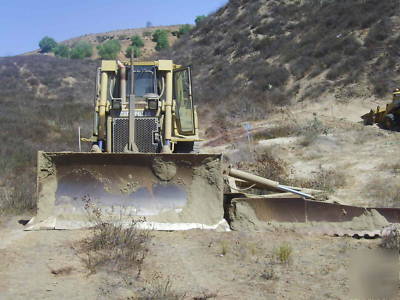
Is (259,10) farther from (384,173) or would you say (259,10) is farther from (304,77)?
(384,173)

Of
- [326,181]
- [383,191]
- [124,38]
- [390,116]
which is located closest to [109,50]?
[124,38]

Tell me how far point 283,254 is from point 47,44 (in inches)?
3510

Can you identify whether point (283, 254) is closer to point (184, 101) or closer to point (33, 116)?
point (184, 101)

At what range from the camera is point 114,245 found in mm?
6840

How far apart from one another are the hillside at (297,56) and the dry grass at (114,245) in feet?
61.8

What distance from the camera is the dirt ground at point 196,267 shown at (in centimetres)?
558

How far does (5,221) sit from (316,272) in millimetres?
4983

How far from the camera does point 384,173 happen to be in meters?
13.9

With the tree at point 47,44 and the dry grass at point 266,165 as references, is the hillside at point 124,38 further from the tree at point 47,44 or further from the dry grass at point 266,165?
the dry grass at point 266,165

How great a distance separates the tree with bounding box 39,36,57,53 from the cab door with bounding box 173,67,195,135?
8311 centimetres

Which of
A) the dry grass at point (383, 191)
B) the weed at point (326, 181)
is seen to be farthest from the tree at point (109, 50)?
the dry grass at point (383, 191)

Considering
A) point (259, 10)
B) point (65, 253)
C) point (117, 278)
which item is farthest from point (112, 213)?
point (259, 10)

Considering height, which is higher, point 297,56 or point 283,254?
point 297,56

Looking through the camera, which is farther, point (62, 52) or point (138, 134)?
point (62, 52)
